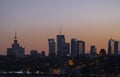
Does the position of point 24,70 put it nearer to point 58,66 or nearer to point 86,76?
point 58,66

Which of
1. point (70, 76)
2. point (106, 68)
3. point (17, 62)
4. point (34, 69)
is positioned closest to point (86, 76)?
point (70, 76)

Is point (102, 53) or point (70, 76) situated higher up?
point (102, 53)

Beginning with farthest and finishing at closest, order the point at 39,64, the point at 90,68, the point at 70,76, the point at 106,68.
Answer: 1. the point at 39,64
2. the point at 90,68
3. the point at 106,68
4. the point at 70,76

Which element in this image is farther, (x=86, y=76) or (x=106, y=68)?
(x=106, y=68)

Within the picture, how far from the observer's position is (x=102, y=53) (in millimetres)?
131625

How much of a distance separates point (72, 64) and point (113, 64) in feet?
43.6

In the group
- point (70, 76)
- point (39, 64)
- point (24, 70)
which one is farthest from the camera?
point (39, 64)

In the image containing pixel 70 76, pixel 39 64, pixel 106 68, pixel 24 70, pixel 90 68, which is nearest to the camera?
pixel 70 76

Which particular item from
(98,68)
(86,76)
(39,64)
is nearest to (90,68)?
(98,68)

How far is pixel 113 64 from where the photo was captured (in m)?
130

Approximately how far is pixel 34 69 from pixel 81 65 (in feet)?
69.2

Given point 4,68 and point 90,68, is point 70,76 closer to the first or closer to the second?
point 90,68

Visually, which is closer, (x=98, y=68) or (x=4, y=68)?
(x=98, y=68)

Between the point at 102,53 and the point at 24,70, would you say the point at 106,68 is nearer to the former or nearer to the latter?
the point at 102,53
